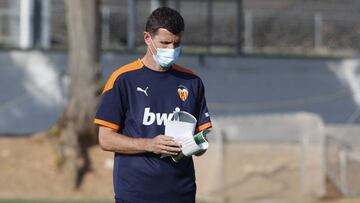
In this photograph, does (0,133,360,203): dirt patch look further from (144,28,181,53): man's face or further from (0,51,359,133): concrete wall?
(144,28,181,53): man's face

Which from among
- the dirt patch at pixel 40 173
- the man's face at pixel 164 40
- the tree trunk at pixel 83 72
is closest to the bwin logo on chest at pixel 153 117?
the man's face at pixel 164 40

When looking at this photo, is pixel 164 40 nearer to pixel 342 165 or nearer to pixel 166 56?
pixel 166 56

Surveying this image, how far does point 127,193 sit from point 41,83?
13.8 metres

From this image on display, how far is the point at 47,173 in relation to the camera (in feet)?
57.0

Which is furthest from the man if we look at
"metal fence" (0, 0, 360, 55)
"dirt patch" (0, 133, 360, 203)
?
"metal fence" (0, 0, 360, 55)

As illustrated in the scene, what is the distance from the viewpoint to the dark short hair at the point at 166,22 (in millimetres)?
6145

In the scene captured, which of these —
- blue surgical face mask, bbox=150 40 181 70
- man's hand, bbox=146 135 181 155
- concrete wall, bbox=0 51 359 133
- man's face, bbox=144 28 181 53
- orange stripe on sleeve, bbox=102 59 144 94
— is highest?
man's face, bbox=144 28 181 53

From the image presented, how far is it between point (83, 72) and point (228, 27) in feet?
15.7

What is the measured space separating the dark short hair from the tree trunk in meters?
11.6

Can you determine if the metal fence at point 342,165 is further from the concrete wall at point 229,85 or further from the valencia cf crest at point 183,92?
the valencia cf crest at point 183,92

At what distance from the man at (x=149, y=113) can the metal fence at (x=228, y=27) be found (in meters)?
14.5

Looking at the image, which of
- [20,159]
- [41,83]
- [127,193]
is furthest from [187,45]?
[127,193]

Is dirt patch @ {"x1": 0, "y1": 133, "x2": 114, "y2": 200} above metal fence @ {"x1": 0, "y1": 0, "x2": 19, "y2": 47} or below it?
below

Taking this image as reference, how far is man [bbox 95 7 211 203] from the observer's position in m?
6.18
